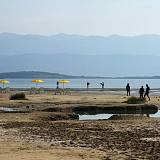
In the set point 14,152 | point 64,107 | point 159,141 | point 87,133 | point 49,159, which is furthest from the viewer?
point 64,107

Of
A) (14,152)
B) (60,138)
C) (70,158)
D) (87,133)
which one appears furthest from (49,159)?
(87,133)

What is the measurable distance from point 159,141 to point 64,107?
923 inches

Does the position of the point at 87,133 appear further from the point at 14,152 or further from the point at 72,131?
the point at 14,152

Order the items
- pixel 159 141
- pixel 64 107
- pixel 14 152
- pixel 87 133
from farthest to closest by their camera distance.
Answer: pixel 64 107 → pixel 87 133 → pixel 159 141 → pixel 14 152

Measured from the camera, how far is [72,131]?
26.3 metres

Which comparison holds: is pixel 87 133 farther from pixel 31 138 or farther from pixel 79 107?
pixel 79 107

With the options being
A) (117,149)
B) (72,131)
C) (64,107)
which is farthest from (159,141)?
(64,107)

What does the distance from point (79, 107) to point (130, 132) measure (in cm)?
2046

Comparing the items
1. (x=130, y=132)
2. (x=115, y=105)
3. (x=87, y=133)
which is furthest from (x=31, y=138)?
(x=115, y=105)

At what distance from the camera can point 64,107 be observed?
149 ft

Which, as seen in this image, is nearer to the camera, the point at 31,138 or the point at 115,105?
the point at 31,138

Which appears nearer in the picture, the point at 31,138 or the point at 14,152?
the point at 14,152

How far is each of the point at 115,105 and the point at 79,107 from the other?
3.73 m

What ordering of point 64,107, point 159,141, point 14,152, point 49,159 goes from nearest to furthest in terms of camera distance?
point 49,159 < point 14,152 < point 159,141 < point 64,107
